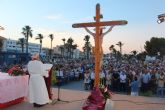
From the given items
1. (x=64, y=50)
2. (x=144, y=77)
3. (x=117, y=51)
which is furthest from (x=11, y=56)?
(x=117, y=51)

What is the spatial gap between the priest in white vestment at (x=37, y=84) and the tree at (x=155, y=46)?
6928 cm

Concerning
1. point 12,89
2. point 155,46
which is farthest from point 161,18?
point 155,46

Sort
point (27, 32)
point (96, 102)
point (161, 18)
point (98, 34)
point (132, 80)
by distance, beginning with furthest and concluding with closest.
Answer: point (27, 32)
point (132, 80)
point (161, 18)
point (98, 34)
point (96, 102)

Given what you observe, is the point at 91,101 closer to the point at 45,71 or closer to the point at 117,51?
the point at 45,71

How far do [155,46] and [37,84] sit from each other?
7199cm

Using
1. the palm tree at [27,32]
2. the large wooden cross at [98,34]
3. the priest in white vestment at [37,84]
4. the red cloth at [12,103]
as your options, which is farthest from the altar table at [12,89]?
the palm tree at [27,32]

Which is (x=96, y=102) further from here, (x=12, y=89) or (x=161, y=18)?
(x=161, y=18)

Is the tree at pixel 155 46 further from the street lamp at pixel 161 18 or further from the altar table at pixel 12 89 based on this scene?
the altar table at pixel 12 89

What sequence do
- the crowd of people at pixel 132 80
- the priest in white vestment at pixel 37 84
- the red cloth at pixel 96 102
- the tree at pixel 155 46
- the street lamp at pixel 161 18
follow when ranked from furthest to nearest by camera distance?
the tree at pixel 155 46, the crowd of people at pixel 132 80, the street lamp at pixel 161 18, the priest in white vestment at pixel 37 84, the red cloth at pixel 96 102

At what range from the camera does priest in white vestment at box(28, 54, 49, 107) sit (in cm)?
1010

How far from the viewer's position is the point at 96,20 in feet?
32.4

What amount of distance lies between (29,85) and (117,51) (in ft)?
362

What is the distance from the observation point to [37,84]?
400 inches

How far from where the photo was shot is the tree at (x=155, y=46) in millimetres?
78750
